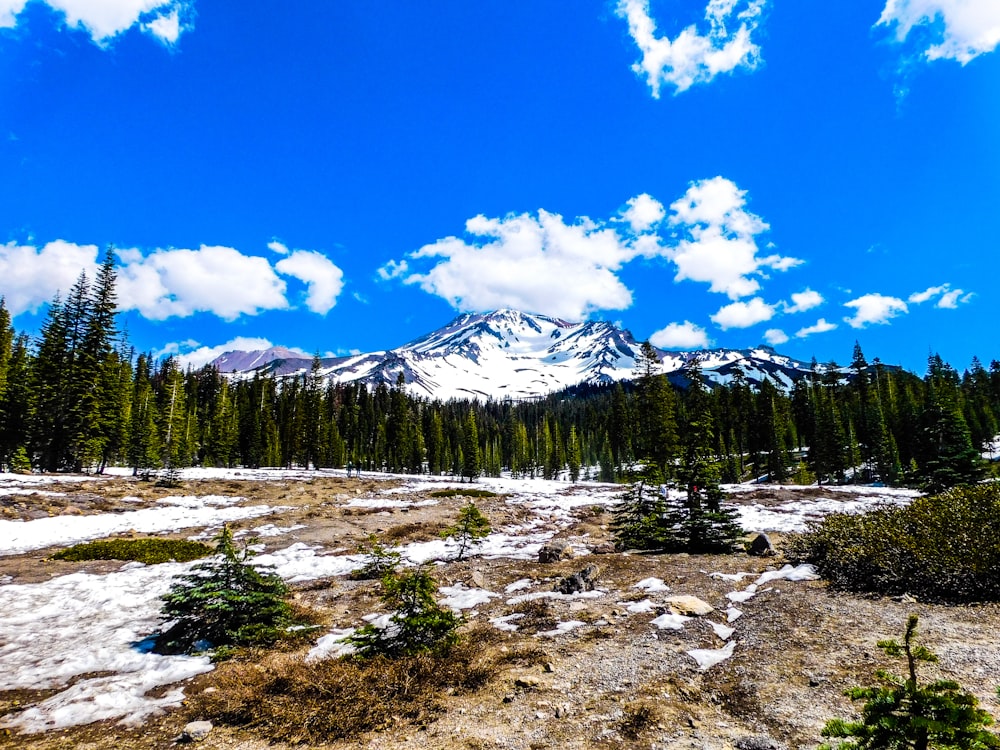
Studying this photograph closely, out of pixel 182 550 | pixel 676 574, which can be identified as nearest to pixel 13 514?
pixel 182 550

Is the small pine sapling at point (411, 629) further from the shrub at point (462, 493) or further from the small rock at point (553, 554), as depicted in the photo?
the shrub at point (462, 493)

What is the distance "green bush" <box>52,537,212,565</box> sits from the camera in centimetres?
1527

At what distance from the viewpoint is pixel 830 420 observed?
210 feet

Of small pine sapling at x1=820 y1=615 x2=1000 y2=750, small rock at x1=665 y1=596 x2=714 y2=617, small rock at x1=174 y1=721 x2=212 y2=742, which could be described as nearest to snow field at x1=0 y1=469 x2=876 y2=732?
small rock at x1=665 y1=596 x2=714 y2=617

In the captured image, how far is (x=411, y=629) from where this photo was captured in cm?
791

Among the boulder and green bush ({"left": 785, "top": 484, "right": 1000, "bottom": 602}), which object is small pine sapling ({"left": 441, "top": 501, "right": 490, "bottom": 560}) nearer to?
the boulder

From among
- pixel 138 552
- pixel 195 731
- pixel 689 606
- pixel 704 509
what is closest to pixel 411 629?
pixel 195 731

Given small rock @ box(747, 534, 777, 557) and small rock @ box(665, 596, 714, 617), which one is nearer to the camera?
small rock @ box(665, 596, 714, 617)

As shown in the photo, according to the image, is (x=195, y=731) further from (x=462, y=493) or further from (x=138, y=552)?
(x=462, y=493)

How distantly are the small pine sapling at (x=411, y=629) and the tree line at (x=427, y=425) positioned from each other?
1130cm

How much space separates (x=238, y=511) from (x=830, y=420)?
70008mm

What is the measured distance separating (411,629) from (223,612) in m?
3.77

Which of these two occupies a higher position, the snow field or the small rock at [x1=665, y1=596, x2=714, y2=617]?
the small rock at [x1=665, y1=596, x2=714, y2=617]

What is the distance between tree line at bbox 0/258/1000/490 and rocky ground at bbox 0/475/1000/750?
7333 millimetres
